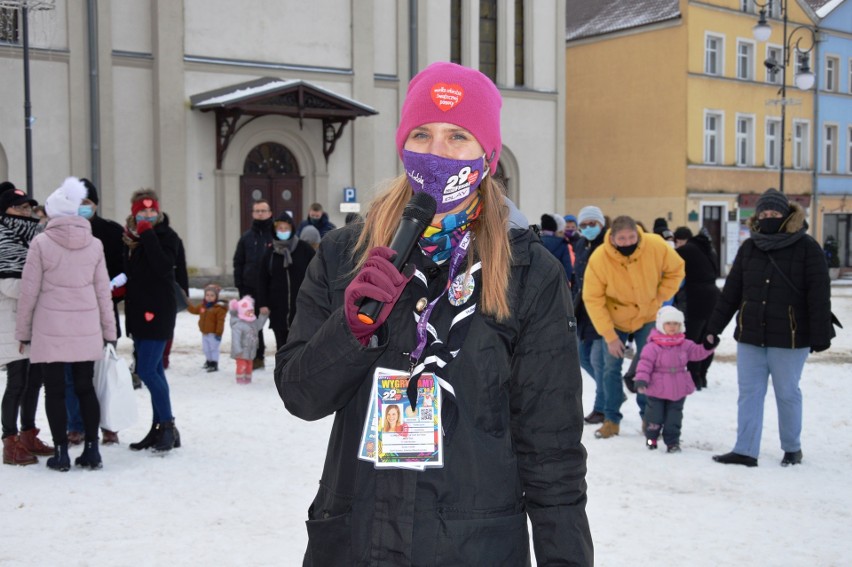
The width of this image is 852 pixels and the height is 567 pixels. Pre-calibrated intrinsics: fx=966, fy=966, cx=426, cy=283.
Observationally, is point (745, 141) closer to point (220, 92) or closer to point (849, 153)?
point (849, 153)

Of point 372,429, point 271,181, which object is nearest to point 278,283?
point 372,429

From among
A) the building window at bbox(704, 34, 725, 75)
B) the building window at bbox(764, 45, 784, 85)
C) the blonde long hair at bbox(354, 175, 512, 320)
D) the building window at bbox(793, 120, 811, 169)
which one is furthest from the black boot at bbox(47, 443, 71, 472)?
the building window at bbox(793, 120, 811, 169)

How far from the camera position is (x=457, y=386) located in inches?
84.7

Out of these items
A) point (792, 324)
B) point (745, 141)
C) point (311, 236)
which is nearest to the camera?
point (792, 324)

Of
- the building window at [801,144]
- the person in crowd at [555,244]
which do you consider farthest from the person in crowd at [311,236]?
the building window at [801,144]

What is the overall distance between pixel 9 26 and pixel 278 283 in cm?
1151

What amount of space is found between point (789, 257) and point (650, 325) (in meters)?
1.43

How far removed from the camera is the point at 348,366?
1.97 metres

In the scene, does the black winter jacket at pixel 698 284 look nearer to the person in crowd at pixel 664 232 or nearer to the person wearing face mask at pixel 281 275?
the person in crowd at pixel 664 232

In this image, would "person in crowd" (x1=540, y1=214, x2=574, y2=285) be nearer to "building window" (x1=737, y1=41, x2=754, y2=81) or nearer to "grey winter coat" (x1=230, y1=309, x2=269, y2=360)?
"grey winter coat" (x1=230, y1=309, x2=269, y2=360)

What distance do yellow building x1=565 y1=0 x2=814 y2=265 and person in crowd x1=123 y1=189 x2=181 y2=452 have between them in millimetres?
27326

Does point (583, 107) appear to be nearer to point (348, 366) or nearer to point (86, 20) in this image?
point (86, 20)

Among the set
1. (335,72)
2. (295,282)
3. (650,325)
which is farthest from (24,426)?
(335,72)

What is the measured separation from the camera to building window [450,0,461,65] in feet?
83.9
